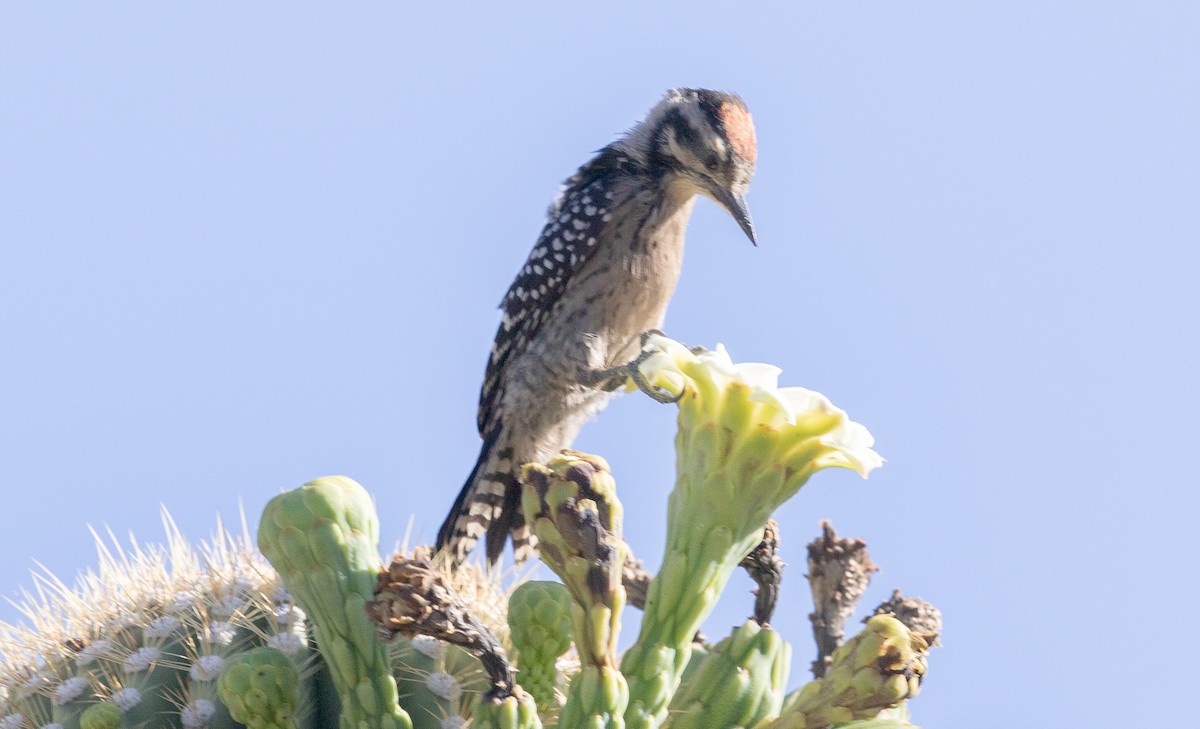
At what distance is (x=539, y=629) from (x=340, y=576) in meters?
0.33

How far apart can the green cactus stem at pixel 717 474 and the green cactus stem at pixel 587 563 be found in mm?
92

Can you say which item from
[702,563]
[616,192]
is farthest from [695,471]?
[616,192]

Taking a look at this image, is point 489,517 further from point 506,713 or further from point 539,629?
point 506,713

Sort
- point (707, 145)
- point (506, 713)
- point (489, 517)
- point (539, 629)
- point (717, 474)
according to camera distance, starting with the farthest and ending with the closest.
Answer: point (707, 145) < point (489, 517) < point (539, 629) < point (717, 474) < point (506, 713)

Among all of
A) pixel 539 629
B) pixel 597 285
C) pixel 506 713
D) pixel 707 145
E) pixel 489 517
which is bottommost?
pixel 506 713

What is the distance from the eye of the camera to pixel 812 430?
1.99m

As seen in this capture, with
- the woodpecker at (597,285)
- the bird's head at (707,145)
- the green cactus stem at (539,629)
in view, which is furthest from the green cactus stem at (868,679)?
the woodpecker at (597,285)

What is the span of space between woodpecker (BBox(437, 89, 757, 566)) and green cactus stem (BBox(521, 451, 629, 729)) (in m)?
3.46

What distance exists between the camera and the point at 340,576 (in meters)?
2.04

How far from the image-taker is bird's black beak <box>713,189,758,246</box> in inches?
206

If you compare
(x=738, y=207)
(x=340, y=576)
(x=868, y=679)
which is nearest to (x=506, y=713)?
(x=340, y=576)

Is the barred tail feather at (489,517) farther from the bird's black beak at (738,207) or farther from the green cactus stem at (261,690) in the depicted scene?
the green cactus stem at (261,690)

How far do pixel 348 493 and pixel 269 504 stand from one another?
12 centimetres

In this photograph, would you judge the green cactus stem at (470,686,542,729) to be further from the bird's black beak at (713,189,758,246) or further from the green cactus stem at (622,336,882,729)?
the bird's black beak at (713,189,758,246)
